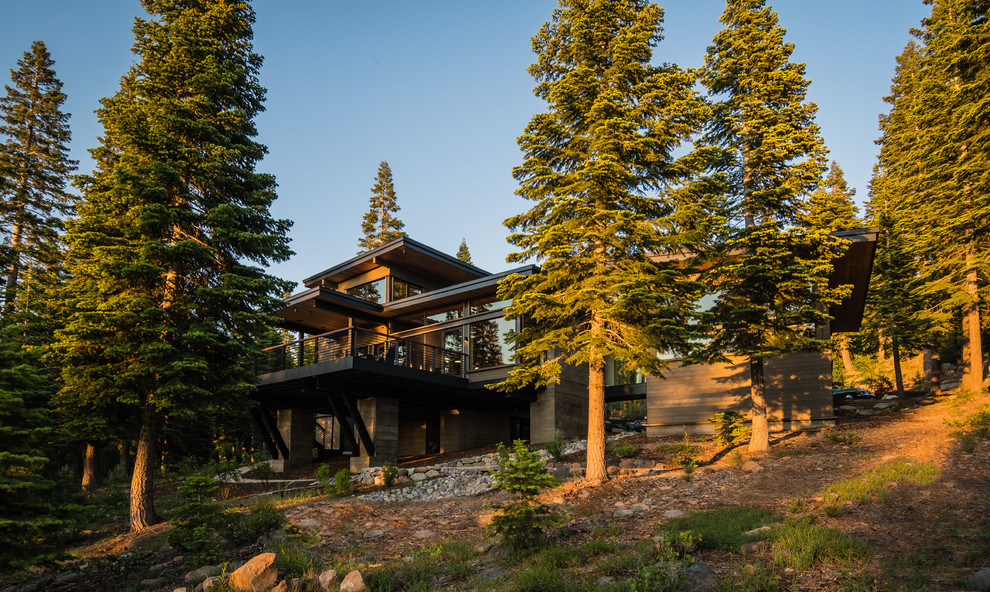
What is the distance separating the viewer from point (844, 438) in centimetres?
1455

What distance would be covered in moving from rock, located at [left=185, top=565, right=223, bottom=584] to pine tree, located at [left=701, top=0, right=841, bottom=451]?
1182 centimetres

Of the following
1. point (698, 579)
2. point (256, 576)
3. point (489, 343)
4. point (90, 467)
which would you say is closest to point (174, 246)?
point (256, 576)

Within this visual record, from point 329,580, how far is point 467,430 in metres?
14.4

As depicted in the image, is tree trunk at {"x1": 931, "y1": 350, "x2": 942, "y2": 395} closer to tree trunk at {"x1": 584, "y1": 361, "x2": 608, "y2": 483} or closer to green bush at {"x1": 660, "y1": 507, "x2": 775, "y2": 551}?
tree trunk at {"x1": 584, "y1": 361, "x2": 608, "y2": 483}

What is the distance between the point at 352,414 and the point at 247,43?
11554mm

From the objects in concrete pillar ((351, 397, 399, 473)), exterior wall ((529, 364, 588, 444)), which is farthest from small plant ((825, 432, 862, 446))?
concrete pillar ((351, 397, 399, 473))

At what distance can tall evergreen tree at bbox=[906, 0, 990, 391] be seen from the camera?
18719 mm

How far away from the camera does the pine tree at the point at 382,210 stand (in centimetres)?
4147

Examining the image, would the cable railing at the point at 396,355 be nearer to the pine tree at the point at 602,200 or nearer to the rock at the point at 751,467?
the pine tree at the point at 602,200

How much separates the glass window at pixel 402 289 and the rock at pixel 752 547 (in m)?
17.8

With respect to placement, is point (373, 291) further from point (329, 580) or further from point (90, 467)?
point (329, 580)

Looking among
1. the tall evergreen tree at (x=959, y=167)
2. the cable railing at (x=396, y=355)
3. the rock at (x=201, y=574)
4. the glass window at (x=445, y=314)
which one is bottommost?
the rock at (x=201, y=574)

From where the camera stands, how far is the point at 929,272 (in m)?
21.4

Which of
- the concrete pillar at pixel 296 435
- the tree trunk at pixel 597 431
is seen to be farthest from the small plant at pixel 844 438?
the concrete pillar at pixel 296 435
